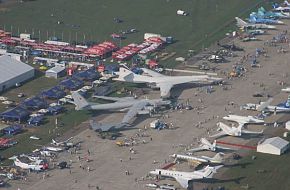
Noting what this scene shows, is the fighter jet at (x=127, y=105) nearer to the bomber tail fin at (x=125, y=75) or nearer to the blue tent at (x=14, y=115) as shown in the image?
the blue tent at (x=14, y=115)

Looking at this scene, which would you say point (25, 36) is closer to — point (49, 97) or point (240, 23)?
point (49, 97)

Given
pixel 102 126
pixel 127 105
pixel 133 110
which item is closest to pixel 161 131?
pixel 133 110

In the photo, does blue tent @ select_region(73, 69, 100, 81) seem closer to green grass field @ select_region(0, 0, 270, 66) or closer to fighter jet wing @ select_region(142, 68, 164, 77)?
fighter jet wing @ select_region(142, 68, 164, 77)

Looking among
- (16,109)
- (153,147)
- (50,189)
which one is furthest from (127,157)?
(16,109)

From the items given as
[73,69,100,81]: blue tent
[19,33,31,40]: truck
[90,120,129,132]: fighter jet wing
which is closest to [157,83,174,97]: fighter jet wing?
[73,69,100,81]: blue tent

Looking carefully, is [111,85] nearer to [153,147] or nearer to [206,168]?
[153,147]

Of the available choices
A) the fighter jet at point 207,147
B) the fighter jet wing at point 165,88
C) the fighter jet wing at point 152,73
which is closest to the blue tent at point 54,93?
the fighter jet wing at point 165,88
